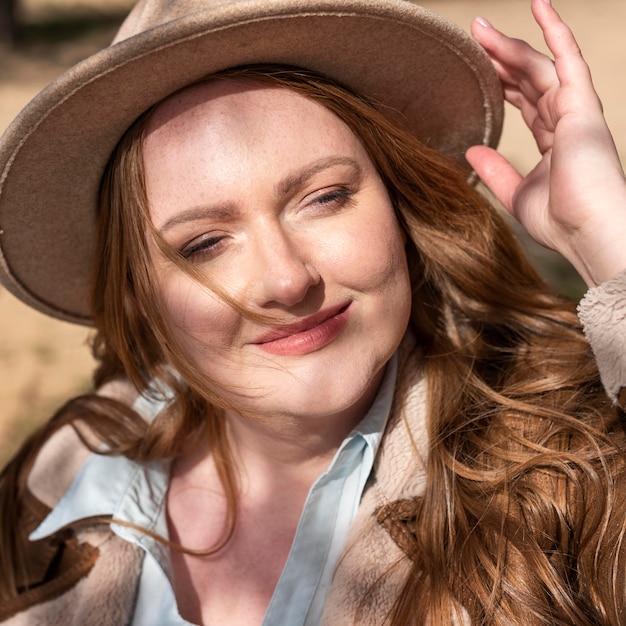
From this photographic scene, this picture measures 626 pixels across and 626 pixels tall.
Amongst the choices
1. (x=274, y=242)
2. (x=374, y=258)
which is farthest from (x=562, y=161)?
(x=274, y=242)

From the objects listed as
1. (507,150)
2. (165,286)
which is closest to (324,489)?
(165,286)

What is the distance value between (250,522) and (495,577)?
830 mm

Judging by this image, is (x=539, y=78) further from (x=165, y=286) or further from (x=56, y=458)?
(x=56, y=458)

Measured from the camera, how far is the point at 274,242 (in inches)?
75.7

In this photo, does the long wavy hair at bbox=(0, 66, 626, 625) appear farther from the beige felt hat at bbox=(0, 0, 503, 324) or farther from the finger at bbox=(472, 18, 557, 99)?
the finger at bbox=(472, 18, 557, 99)

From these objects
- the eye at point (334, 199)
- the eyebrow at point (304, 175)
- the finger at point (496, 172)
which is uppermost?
the eyebrow at point (304, 175)

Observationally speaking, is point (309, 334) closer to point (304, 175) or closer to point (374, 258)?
point (374, 258)

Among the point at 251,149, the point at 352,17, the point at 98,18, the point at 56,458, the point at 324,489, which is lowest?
the point at 324,489

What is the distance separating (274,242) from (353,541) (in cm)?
77

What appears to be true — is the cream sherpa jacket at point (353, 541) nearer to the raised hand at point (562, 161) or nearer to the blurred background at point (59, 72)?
the raised hand at point (562, 161)

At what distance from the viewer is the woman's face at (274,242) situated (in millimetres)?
1942

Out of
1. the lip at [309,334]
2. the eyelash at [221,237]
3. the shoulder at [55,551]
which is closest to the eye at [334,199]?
the eyelash at [221,237]

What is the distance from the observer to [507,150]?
6070 mm

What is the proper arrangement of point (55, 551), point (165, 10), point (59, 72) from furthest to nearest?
1. point (59, 72)
2. point (55, 551)
3. point (165, 10)
